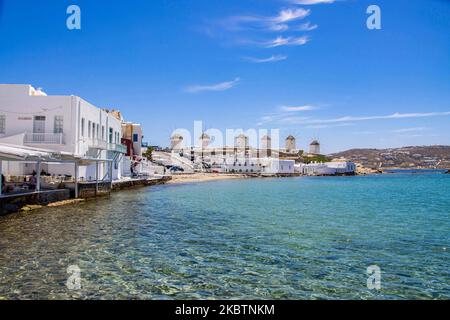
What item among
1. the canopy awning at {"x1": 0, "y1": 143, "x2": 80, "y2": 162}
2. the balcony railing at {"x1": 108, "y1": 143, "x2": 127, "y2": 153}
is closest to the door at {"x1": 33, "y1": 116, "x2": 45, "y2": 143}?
the canopy awning at {"x1": 0, "y1": 143, "x2": 80, "y2": 162}

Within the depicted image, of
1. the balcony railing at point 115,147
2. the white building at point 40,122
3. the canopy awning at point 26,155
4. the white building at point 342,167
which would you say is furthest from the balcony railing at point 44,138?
the white building at point 342,167

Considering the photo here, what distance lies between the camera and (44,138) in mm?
27312

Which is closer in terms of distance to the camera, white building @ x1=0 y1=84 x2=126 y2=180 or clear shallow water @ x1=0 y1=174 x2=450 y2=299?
clear shallow water @ x1=0 y1=174 x2=450 y2=299

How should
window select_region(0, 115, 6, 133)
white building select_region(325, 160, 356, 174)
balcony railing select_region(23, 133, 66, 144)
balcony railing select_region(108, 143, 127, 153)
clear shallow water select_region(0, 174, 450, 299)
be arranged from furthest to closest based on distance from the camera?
white building select_region(325, 160, 356, 174), balcony railing select_region(108, 143, 127, 153), window select_region(0, 115, 6, 133), balcony railing select_region(23, 133, 66, 144), clear shallow water select_region(0, 174, 450, 299)

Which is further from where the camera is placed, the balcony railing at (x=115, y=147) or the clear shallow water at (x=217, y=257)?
the balcony railing at (x=115, y=147)

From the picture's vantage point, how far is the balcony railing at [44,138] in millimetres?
26922

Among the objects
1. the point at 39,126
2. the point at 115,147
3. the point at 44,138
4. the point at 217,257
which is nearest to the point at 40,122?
the point at 39,126

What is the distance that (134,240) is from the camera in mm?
12055

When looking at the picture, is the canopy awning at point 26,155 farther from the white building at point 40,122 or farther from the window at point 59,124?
the window at point 59,124

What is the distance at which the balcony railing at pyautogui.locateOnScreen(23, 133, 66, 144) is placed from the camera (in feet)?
88.3

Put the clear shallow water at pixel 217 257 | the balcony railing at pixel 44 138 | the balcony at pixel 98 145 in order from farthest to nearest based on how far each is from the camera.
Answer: the balcony at pixel 98 145 < the balcony railing at pixel 44 138 < the clear shallow water at pixel 217 257

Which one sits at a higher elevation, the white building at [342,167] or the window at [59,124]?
the window at [59,124]

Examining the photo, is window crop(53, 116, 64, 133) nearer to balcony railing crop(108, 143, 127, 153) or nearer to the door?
the door
